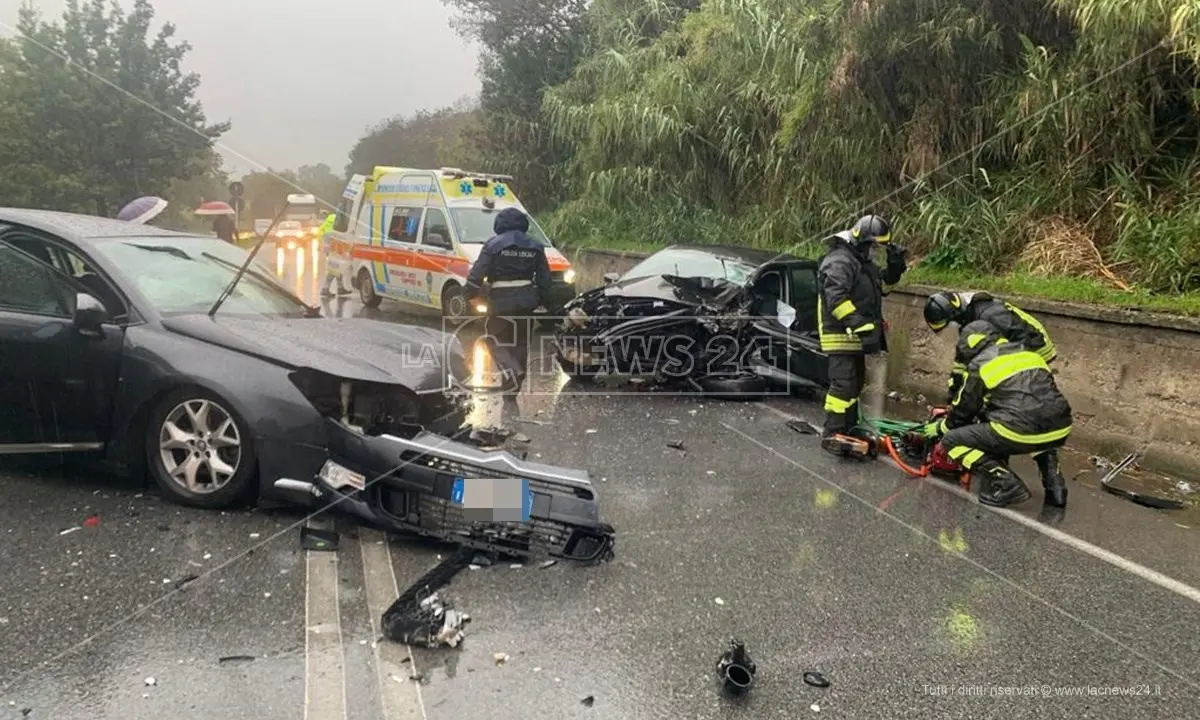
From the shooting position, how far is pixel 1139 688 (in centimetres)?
282

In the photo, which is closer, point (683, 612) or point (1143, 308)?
point (683, 612)

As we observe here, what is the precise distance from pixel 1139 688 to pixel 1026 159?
22.5 ft

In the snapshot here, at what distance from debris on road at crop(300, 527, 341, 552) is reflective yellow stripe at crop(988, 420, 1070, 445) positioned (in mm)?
3779

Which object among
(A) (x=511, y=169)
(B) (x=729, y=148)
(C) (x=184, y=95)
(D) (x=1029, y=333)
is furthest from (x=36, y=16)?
(D) (x=1029, y=333)

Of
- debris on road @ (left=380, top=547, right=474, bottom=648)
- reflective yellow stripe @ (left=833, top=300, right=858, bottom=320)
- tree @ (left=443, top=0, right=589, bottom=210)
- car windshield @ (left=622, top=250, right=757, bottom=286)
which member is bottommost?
debris on road @ (left=380, top=547, right=474, bottom=648)

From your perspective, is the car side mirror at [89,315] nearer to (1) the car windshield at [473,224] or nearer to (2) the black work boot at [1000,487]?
(2) the black work boot at [1000,487]

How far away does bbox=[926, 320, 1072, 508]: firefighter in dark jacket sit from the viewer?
4.66 meters

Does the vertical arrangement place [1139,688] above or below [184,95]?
below

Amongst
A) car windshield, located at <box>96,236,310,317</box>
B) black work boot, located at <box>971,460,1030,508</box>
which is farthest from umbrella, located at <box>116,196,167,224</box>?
black work boot, located at <box>971,460,1030,508</box>

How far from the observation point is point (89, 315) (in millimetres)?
3996

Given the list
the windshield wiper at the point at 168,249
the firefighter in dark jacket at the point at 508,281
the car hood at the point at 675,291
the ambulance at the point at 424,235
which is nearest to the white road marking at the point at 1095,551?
the car hood at the point at 675,291

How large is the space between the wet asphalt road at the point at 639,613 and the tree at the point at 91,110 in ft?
54.6

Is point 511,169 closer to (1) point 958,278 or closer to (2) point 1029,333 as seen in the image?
(1) point 958,278

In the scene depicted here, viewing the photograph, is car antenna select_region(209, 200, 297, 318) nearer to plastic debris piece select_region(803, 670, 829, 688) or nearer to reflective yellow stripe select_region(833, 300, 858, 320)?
plastic debris piece select_region(803, 670, 829, 688)
